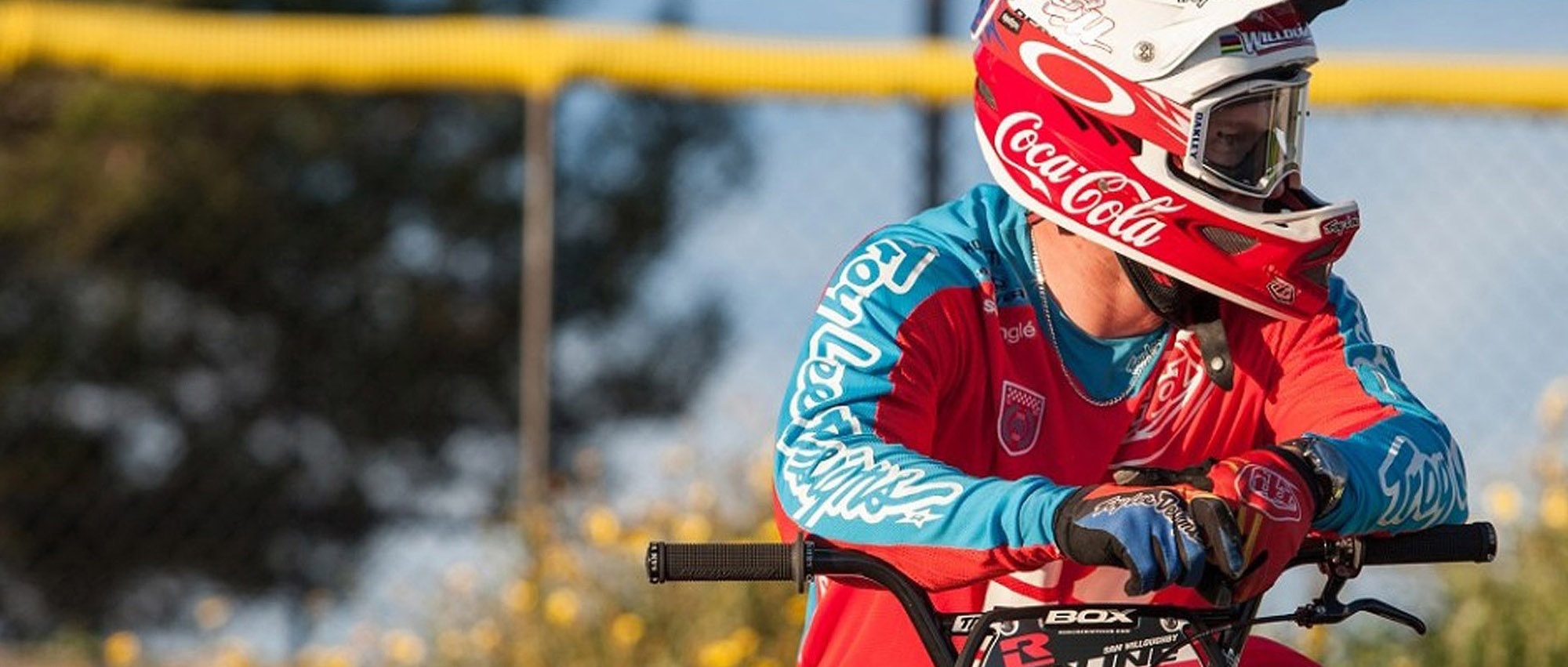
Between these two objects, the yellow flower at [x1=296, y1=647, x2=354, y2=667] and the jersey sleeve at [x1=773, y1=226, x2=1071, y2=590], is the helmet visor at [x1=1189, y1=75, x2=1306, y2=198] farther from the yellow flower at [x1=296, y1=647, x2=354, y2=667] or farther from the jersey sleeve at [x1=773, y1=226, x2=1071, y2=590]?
the yellow flower at [x1=296, y1=647, x2=354, y2=667]

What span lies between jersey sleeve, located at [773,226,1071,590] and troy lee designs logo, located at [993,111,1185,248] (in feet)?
0.54

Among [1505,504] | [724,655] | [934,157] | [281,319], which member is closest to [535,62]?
[934,157]

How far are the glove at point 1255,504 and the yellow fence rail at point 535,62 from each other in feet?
16.5

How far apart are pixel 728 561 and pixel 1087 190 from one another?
0.81 metres

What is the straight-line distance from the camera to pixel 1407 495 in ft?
10.3

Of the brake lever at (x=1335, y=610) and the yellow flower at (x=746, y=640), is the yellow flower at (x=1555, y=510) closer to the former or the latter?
the yellow flower at (x=746, y=640)

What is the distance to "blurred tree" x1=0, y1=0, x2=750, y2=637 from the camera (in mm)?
9094

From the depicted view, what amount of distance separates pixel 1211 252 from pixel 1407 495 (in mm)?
429

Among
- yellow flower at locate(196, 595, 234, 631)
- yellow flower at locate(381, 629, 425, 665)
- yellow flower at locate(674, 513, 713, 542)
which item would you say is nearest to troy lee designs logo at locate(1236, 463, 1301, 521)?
yellow flower at locate(674, 513, 713, 542)

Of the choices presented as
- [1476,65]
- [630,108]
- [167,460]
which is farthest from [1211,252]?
[167,460]

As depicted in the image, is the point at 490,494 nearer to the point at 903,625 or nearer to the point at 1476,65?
the point at 1476,65

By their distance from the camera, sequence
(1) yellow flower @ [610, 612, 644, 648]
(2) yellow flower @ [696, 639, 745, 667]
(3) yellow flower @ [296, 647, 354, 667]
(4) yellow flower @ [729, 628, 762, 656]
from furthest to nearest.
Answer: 1. (3) yellow flower @ [296, 647, 354, 667]
2. (1) yellow flower @ [610, 612, 644, 648]
3. (4) yellow flower @ [729, 628, 762, 656]
4. (2) yellow flower @ [696, 639, 745, 667]

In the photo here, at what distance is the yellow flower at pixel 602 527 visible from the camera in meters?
6.58

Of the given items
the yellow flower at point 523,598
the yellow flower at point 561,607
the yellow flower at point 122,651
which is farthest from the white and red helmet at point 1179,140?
the yellow flower at point 122,651
